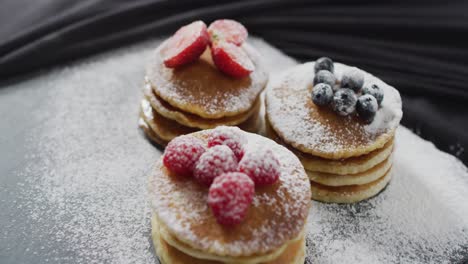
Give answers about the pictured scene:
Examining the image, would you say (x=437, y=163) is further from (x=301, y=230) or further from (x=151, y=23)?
(x=151, y=23)

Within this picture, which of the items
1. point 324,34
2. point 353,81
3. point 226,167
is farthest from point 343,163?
point 324,34

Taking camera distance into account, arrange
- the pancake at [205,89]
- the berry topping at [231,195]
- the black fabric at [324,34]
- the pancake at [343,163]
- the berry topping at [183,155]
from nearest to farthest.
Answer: the berry topping at [231,195] < the berry topping at [183,155] < the pancake at [343,163] < the pancake at [205,89] < the black fabric at [324,34]

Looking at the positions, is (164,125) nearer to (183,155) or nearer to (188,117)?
(188,117)

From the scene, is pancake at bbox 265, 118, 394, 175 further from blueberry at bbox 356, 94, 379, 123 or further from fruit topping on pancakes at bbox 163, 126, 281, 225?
fruit topping on pancakes at bbox 163, 126, 281, 225

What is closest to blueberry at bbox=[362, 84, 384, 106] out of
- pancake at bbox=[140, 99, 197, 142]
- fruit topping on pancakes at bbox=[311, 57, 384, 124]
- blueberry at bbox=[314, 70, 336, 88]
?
fruit topping on pancakes at bbox=[311, 57, 384, 124]

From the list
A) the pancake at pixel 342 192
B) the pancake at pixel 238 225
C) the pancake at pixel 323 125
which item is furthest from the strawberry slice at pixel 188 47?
the pancake at pixel 342 192

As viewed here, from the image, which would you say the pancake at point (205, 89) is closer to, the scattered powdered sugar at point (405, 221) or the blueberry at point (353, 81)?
the blueberry at point (353, 81)

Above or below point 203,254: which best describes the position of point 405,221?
below
